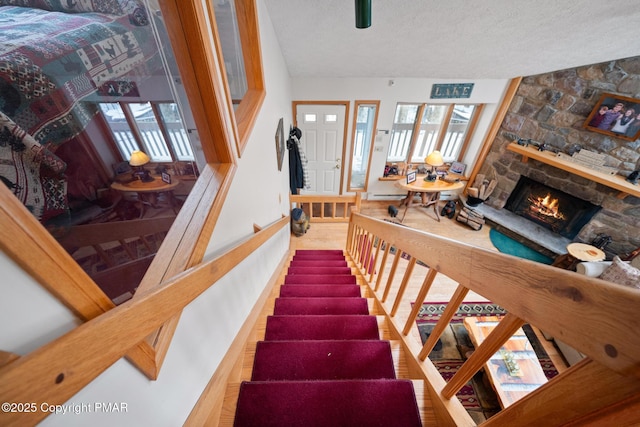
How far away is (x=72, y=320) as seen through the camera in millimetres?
380

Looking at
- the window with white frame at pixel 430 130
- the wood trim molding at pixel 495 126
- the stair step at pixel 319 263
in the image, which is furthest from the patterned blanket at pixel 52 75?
the wood trim molding at pixel 495 126

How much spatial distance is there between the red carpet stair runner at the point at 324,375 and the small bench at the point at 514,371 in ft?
4.01

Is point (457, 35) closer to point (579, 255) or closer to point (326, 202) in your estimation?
point (326, 202)

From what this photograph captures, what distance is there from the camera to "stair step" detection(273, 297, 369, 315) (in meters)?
1.51

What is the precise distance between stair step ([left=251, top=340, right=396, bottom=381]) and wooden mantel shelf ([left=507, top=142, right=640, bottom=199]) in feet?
12.3

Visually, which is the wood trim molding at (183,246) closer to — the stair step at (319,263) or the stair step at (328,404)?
the stair step at (328,404)

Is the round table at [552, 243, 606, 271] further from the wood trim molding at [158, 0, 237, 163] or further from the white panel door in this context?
the wood trim molding at [158, 0, 237, 163]

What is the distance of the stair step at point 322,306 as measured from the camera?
1.51 metres

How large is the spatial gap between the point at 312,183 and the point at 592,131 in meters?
4.13

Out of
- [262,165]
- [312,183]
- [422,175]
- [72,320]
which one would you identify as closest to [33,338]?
[72,320]

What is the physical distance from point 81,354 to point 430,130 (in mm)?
4880

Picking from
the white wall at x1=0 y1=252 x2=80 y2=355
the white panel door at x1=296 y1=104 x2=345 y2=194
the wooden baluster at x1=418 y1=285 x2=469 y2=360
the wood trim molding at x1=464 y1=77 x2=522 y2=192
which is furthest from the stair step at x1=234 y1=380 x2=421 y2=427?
the wood trim molding at x1=464 y1=77 x2=522 y2=192

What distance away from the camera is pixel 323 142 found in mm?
4055

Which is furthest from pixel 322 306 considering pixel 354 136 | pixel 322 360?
pixel 354 136
